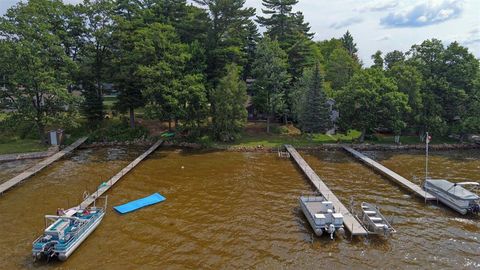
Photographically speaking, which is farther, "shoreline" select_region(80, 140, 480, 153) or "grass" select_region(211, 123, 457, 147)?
"grass" select_region(211, 123, 457, 147)

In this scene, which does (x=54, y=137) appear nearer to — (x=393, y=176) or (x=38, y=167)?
(x=38, y=167)

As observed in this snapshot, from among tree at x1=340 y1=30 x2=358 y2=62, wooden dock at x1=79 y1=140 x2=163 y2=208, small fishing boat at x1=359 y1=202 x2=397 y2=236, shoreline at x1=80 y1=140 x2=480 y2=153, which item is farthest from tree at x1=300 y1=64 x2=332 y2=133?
tree at x1=340 y1=30 x2=358 y2=62

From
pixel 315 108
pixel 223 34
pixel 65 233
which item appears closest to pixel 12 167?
pixel 65 233

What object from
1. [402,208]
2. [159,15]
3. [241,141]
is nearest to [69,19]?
[159,15]

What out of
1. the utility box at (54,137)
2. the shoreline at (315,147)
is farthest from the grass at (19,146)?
the shoreline at (315,147)

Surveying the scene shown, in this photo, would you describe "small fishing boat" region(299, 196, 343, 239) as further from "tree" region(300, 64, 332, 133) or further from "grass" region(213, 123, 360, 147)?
"tree" region(300, 64, 332, 133)

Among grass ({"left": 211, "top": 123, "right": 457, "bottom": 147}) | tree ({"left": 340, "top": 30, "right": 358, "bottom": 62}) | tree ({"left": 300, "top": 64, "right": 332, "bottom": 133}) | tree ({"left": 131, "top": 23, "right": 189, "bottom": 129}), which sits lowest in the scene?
grass ({"left": 211, "top": 123, "right": 457, "bottom": 147})
